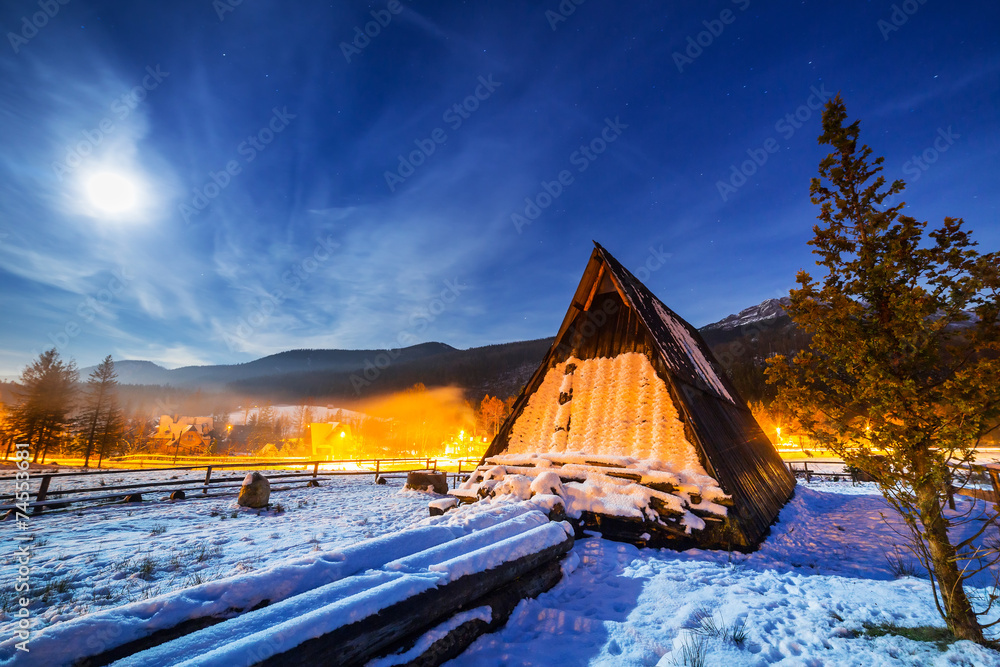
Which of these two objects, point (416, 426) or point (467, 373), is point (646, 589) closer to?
point (416, 426)

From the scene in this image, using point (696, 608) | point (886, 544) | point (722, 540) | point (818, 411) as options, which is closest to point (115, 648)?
point (696, 608)

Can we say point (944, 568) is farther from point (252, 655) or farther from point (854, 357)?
point (252, 655)

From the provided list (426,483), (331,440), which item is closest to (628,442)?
(426,483)

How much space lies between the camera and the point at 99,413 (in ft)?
125

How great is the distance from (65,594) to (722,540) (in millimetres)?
9725

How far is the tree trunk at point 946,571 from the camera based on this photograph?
3.23 meters

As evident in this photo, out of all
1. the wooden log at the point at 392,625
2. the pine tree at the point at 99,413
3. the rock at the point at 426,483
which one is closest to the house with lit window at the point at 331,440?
the pine tree at the point at 99,413

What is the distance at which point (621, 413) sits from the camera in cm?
854

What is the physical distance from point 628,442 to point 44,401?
50.8 metres

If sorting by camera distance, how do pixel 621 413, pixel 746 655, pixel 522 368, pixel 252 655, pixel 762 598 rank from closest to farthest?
pixel 252 655, pixel 746 655, pixel 762 598, pixel 621 413, pixel 522 368

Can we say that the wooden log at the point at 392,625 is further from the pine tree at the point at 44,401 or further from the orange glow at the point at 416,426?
the orange glow at the point at 416,426

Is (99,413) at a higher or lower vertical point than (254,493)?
higher

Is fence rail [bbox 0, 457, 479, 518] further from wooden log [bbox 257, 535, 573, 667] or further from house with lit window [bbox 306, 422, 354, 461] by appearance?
house with lit window [bbox 306, 422, 354, 461]

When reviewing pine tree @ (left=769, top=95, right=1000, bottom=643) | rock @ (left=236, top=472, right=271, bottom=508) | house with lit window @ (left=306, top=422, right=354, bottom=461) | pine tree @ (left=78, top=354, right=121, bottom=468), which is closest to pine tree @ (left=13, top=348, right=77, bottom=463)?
pine tree @ (left=78, top=354, right=121, bottom=468)
